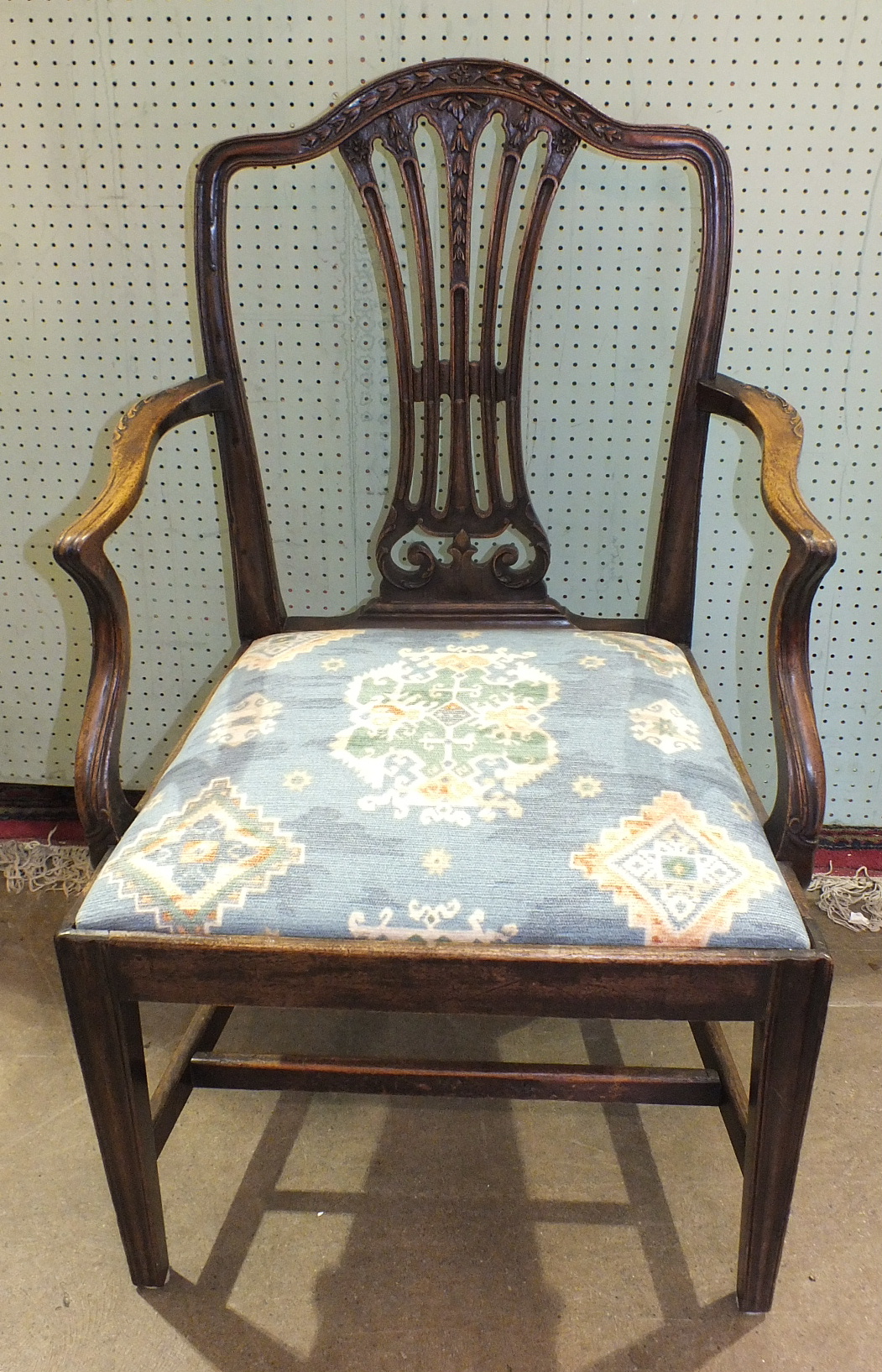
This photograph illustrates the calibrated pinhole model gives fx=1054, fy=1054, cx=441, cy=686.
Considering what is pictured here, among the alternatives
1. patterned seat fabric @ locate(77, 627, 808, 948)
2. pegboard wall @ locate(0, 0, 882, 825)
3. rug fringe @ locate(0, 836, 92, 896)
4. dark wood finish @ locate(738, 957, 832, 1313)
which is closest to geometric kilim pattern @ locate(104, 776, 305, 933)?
patterned seat fabric @ locate(77, 627, 808, 948)

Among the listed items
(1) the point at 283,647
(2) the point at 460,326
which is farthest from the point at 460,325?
(1) the point at 283,647

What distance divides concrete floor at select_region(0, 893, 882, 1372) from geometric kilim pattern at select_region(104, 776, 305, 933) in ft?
1.71

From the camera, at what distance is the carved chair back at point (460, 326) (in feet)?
3.99

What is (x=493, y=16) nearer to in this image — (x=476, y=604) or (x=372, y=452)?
(x=372, y=452)

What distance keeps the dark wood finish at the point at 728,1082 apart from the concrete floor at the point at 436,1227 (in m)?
0.17

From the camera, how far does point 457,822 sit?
943 millimetres

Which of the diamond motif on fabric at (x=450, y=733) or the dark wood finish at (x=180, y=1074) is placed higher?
the diamond motif on fabric at (x=450, y=733)

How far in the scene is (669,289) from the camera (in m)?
1.54

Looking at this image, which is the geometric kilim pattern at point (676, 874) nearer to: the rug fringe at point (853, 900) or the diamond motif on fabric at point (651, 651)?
the diamond motif on fabric at point (651, 651)

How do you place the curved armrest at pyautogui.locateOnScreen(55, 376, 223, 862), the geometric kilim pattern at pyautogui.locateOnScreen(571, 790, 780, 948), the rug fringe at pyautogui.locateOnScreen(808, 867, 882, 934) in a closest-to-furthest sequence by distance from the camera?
the geometric kilim pattern at pyautogui.locateOnScreen(571, 790, 780, 948)
the curved armrest at pyautogui.locateOnScreen(55, 376, 223, 862)
the rug fringe at pyautogui.locateOnScreen(808, 867, 882, 934)

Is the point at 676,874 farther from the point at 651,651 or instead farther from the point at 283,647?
the point at 283,647

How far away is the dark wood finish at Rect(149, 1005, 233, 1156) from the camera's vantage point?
3.64 feet

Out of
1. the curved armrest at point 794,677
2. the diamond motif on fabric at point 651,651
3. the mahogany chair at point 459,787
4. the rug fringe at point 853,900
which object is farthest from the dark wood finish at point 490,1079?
the rug fringe at point 853,900

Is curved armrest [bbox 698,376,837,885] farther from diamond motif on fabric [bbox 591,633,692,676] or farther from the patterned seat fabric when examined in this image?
diamond motif on fabric [bbox 591,633,692,676]
